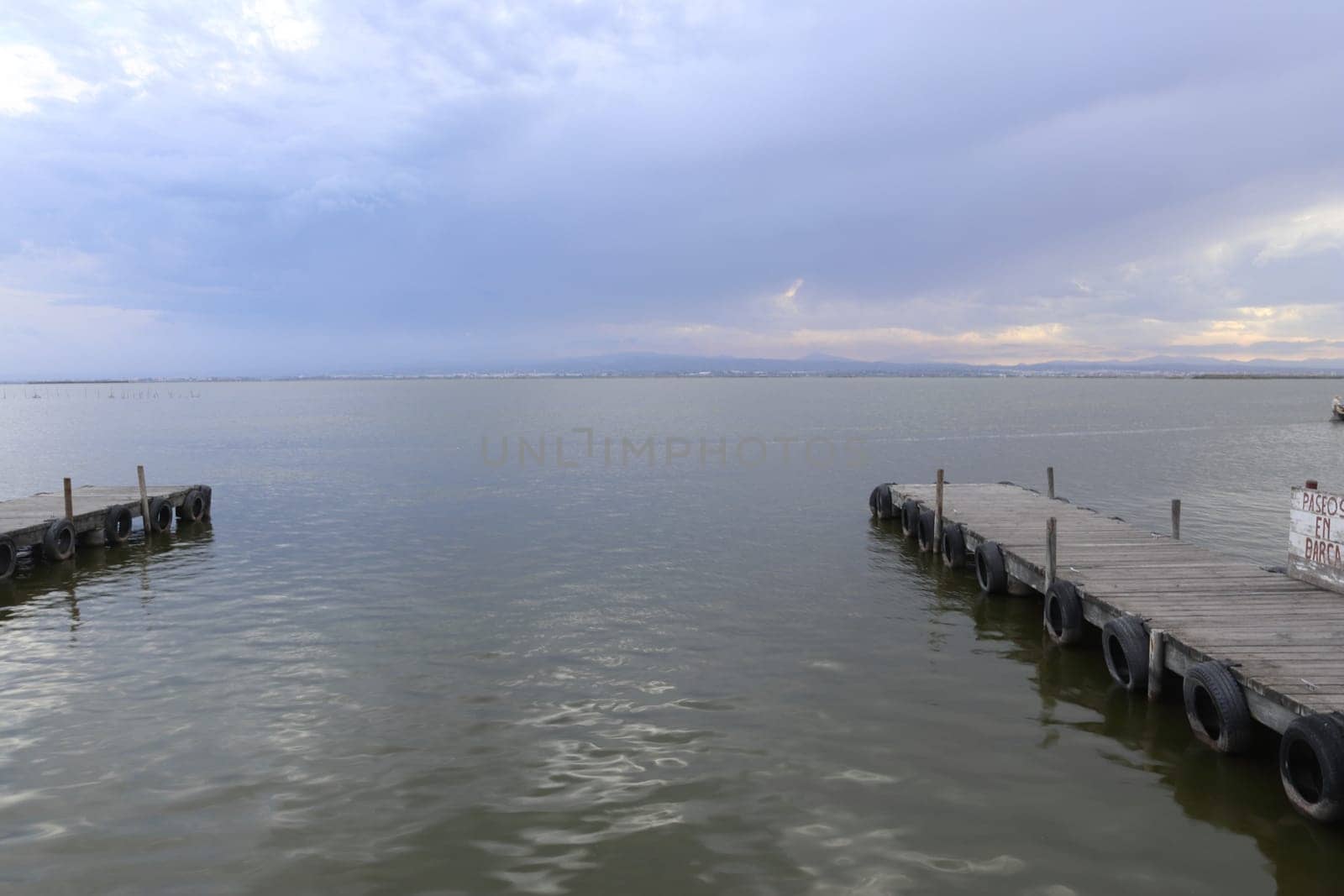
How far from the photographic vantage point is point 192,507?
30.2 metres

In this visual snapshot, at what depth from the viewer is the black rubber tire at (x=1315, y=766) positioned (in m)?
8.89

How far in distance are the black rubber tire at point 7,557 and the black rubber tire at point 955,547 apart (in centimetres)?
2402

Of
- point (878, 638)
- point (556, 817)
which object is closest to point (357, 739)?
point (556, 817)

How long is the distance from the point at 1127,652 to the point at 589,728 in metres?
8.29

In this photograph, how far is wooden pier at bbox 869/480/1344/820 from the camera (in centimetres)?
974

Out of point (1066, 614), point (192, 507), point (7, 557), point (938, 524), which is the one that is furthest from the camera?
point (192, 507)

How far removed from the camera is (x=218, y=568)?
22.9 meters

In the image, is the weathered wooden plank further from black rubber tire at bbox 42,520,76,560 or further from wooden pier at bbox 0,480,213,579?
wooden pier at bbox 0,480,213,579

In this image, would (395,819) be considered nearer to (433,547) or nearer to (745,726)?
(745,726)

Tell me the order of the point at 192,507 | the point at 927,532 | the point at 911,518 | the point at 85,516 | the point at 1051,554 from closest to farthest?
1. the point at 1051,554
2. the point at 927,532
3. the point at 85,516
4. the point at 911,518
5. the point at 192,507

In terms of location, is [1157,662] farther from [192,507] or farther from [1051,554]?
→ [192,507]

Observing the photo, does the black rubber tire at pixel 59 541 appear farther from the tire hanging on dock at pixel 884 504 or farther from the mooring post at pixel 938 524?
the tire hanging on dock at pixel 884 504

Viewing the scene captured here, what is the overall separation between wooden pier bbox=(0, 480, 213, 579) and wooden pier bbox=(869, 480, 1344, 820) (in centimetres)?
2418

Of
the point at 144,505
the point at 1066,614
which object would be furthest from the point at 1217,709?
the point at 144,505
